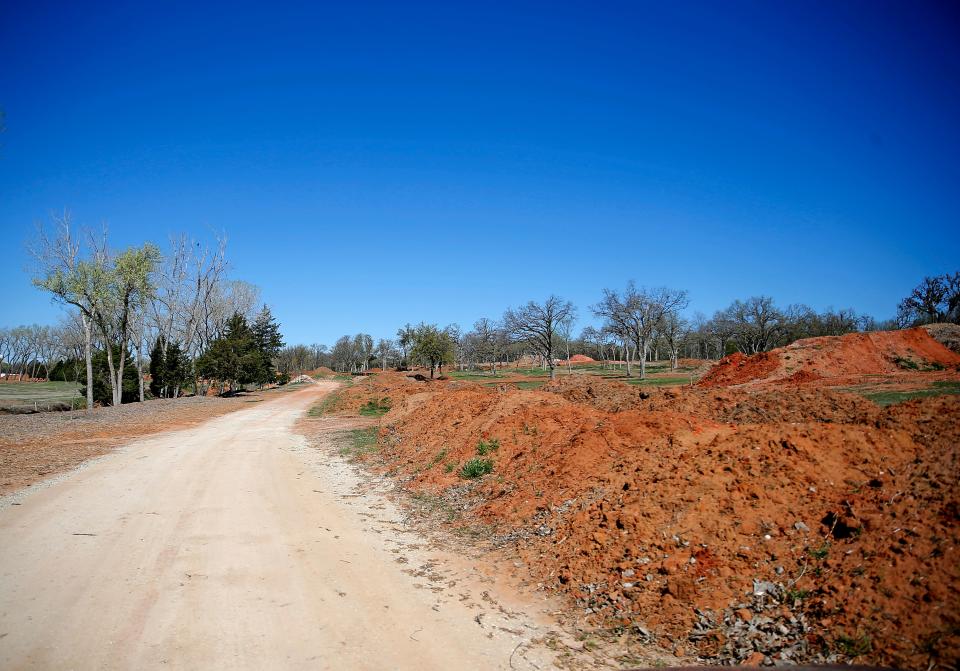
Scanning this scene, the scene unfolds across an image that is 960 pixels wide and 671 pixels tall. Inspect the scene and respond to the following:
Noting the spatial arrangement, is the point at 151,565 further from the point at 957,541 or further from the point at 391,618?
the point at 957,541

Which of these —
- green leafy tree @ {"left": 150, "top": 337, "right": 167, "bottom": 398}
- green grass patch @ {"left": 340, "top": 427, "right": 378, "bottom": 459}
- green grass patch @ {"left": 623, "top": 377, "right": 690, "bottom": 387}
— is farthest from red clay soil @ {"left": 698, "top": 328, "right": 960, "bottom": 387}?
green leafy tree @ {"left": 150, "top": 337, "right": 167, "bottom": 398}

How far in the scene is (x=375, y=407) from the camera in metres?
29.7

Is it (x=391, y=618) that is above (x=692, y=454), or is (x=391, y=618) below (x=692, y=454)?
below

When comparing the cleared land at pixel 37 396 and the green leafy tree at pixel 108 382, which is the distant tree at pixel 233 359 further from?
the cleared land at pixel 37 396

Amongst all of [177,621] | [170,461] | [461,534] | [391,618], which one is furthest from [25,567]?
[170,461]

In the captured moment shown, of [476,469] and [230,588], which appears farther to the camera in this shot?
[476,469]

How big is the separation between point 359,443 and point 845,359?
2857 cm

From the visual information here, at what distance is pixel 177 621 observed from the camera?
15.8ft

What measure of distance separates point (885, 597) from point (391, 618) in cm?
464

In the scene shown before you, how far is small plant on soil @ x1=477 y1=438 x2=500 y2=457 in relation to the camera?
37.9 feet

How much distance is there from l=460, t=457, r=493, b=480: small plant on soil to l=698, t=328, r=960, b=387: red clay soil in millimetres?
22429

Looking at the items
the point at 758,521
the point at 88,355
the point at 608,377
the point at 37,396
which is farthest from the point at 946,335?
the point at 37,396

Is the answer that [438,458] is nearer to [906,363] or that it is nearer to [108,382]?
[906,363]

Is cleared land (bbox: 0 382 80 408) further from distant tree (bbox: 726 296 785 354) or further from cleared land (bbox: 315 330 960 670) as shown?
distant tree (bbox: 726 296 785 354)
